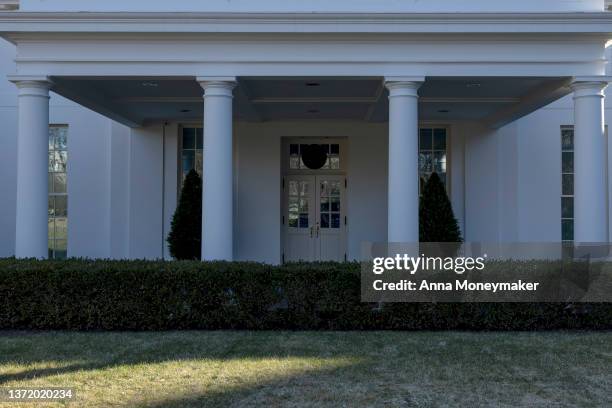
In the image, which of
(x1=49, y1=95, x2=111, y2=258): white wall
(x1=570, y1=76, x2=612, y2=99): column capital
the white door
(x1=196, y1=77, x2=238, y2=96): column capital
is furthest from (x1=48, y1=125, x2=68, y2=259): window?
(x1=570, y1=76, x2=612, y2=99): column capital

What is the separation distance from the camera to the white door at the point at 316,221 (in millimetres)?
13906

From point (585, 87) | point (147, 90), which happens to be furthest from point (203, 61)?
point (585, 87)

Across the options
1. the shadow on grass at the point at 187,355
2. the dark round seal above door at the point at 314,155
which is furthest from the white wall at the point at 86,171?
the shadow on grass at the point at 187,355

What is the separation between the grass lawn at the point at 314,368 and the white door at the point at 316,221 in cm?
634

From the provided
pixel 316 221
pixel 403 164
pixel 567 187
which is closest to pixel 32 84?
pixel 403 164

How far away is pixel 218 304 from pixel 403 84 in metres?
4.09

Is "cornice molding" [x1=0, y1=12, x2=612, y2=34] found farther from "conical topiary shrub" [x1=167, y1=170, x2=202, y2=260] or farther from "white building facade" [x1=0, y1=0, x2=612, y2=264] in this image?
"conical topiary shrub" [x1=167, y1=170, x2=202, y2=260]

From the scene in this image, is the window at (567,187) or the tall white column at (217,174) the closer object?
the tall white column at (217,174)

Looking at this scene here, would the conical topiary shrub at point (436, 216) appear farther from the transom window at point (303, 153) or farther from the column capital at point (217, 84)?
the column capital at point (217, 84)

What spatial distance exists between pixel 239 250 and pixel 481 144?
583cm

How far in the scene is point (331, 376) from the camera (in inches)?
222

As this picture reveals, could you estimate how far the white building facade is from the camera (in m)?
8.71
